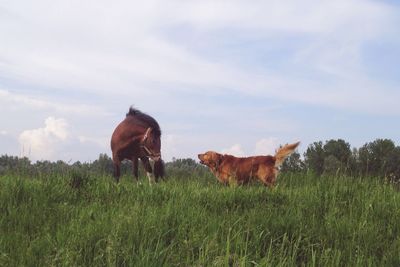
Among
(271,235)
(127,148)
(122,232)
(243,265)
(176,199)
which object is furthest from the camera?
(127,148)

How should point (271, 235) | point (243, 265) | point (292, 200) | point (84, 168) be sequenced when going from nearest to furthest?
point (243, 265)
point (271, 235)
point (292, 200)
point (84, 168)

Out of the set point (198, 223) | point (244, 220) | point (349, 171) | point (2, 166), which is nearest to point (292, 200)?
point (244, 220)

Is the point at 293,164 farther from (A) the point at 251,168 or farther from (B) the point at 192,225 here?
(B) the point at 192,225

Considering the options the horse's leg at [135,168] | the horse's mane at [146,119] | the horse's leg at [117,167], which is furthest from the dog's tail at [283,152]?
the horse's leg at [117,167]

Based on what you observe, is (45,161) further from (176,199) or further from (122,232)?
(122,232)

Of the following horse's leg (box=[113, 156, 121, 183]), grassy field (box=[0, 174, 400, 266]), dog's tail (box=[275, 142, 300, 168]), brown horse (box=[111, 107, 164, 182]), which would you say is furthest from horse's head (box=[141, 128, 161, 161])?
grassy field (box=[0, 174, 400, 266])

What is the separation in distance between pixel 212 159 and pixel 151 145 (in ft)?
5.07

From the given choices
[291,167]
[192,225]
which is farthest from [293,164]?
[192,225]

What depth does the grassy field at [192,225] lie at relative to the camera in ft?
17.1

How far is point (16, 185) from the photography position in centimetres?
772

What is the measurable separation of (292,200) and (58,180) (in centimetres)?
393

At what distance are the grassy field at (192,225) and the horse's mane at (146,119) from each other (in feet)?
12.4

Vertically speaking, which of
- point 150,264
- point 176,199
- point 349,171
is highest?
point 349,171

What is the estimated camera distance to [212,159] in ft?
39.2
